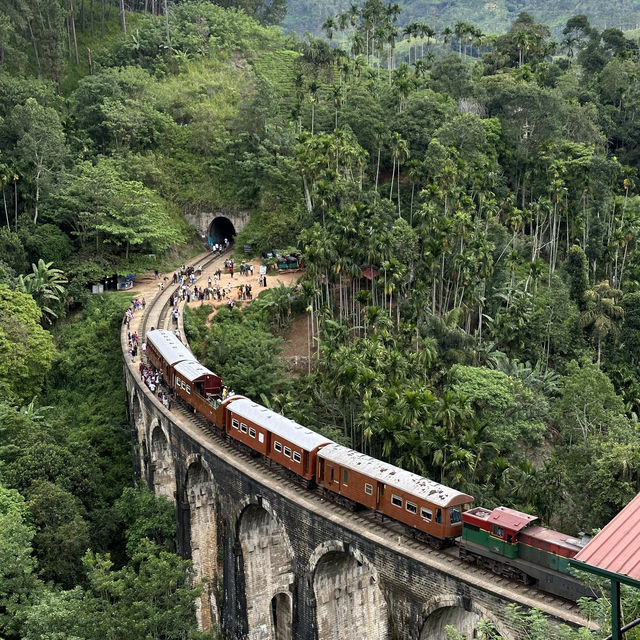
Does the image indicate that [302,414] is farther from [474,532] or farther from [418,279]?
[474,532]

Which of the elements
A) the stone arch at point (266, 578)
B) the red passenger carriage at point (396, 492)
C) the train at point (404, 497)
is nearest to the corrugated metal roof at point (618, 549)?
the train at point (404, 497)

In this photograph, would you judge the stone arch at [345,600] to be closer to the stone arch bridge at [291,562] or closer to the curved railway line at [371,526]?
the stone arch bridge at [291,562]

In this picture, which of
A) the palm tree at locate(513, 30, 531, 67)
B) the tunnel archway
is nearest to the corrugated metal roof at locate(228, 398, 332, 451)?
the tunnel archway

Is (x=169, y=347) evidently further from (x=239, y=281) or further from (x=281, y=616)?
(x=239, y=281)

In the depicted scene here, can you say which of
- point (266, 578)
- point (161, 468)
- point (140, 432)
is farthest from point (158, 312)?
point (266, 578)

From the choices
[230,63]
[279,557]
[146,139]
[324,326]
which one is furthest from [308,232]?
[230,63]
